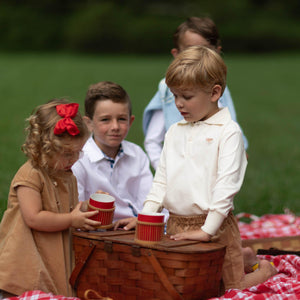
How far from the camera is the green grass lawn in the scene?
6.56 m

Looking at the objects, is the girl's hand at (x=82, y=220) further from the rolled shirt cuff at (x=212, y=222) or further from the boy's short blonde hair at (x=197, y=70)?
the boy's short blonde hair at (x=197, y=70)

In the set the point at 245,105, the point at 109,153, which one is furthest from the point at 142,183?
the point at 245,105

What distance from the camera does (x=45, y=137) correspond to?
3145 millimetres

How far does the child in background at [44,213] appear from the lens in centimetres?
309

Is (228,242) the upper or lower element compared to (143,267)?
upper

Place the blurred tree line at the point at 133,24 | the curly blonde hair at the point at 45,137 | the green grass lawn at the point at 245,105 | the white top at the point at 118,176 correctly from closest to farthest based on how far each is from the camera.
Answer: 1. the curly blonde hair at the point at 45,137
2. the white top at the point at 118,176
3. the green grass lawn at the point at 245,105
4. the blurred tree line at the point at 133,24

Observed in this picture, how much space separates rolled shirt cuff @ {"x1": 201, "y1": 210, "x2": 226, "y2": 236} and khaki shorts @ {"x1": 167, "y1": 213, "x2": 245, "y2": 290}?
0.15m

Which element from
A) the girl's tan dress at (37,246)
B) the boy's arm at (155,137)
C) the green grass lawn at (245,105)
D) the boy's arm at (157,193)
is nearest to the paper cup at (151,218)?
the boy's arm at (157,193)

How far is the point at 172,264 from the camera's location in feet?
9.32

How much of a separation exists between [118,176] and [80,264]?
1.00 m

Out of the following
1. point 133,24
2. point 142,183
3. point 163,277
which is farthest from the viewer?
point 133,24

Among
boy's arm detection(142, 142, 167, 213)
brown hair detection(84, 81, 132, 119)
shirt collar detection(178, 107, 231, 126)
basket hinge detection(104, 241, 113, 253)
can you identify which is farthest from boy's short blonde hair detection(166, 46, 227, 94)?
basket hinge detection(104, 241, 113, 253)

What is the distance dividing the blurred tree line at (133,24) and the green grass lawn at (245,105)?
9027 millimetres

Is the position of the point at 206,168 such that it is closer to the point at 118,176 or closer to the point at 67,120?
the point at 67,120
